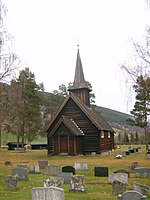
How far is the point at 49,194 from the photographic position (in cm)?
920

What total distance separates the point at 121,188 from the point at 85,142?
82.6 ft

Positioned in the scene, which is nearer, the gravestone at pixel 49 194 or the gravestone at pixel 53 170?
the gravestone at pixel 49 194

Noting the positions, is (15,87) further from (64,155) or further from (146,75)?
(64,155)

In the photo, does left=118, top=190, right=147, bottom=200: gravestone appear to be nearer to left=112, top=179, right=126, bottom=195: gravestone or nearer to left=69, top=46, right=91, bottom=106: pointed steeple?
left=112, top=179, right=126, bottom=195: gravestone

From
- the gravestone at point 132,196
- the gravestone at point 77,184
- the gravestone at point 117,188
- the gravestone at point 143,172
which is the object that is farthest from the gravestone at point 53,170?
the gravestone at point 132,196

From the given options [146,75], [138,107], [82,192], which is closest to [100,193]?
[82,192]

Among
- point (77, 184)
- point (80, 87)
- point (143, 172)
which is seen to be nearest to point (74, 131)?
point (80, 87)

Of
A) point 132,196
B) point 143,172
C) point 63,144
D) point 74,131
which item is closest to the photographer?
point 132,196

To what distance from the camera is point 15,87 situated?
22109 millimetres

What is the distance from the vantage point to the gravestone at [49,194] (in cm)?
916

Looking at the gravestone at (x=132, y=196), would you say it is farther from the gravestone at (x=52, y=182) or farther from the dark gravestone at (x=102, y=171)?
the dark gravestone at (x=102, y=171)

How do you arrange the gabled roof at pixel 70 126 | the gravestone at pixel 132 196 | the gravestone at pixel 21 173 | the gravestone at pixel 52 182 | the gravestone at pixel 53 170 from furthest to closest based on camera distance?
the gabled roof at pixel 70 126 < the gravestone at pixel 53 170 < the gravestone at pixel 21 173 < the gravestone at pixel 52 182 < the gravestone at pixel 132 196

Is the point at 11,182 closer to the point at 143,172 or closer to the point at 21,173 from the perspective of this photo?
the point at 21,173

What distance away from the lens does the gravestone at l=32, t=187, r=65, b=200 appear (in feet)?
30.0
